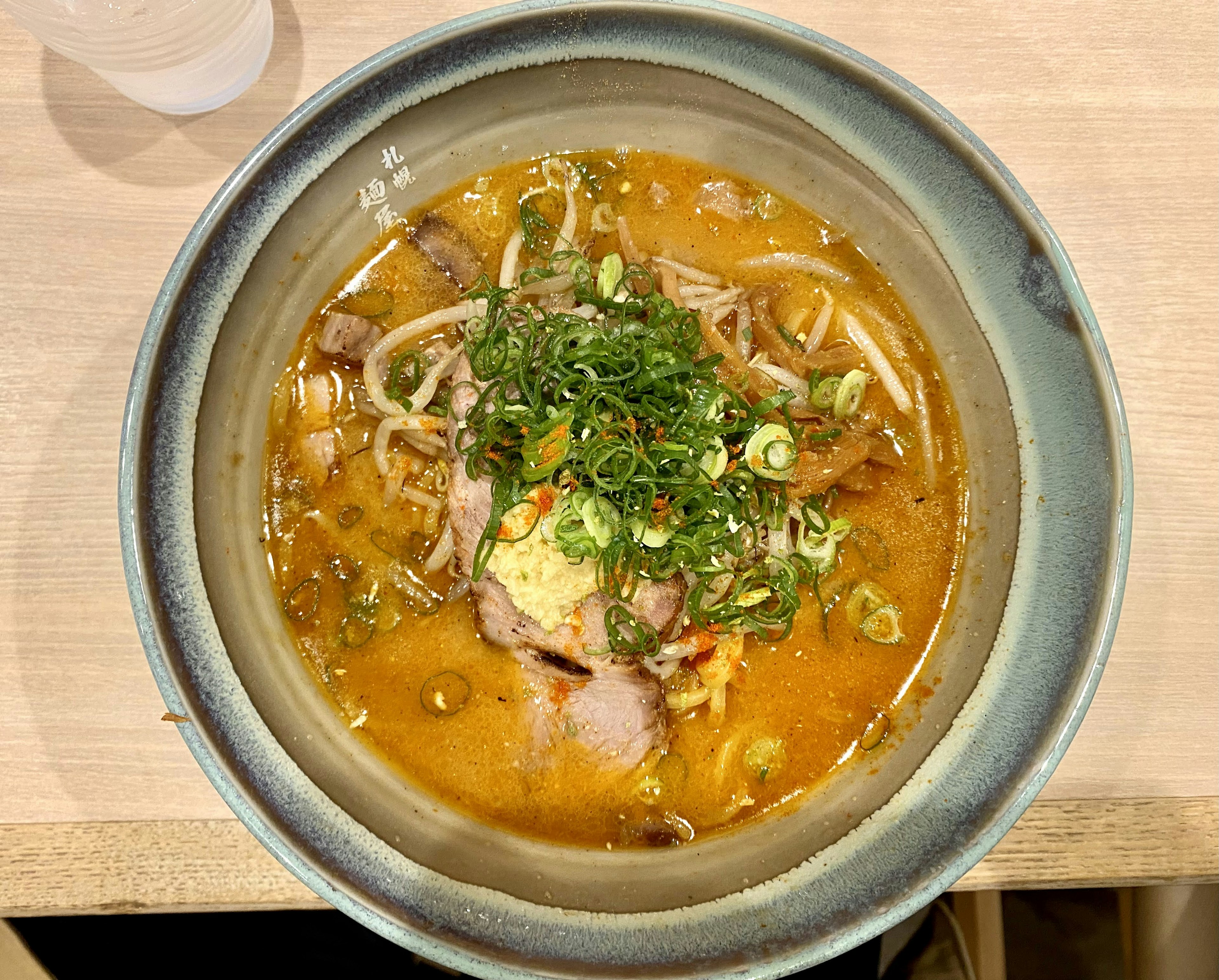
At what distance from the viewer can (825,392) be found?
84.7 inches

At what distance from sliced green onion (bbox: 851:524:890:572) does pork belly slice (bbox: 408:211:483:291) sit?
136 centimetres

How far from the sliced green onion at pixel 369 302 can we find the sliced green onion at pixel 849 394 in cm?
133

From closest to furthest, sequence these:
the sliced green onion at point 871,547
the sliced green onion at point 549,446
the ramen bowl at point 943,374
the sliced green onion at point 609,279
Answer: the ramen bowl at point 943,374
the sliced green onion at point 549,446
the sliced green onion at point 609,279
the sliced green onion at point 871,547

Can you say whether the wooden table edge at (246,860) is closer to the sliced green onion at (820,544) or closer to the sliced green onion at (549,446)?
the sliced green onion at (820,544)

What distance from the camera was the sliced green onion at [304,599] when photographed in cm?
210

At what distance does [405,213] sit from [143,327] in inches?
32.5

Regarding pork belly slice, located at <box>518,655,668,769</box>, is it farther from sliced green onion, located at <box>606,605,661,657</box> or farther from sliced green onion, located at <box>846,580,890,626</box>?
sliced green onion, located at <box>846,580,890,626</box>

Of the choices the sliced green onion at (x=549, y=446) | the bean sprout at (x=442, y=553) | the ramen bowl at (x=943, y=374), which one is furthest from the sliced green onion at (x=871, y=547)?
the bean sprout at (x=442, y=553)

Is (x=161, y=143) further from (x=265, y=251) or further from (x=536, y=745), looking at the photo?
(x=536, y=745)

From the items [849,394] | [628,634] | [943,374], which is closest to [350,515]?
[628,634]

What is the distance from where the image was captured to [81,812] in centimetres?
199

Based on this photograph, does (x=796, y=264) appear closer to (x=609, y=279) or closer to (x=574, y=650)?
(x=609, y=279)

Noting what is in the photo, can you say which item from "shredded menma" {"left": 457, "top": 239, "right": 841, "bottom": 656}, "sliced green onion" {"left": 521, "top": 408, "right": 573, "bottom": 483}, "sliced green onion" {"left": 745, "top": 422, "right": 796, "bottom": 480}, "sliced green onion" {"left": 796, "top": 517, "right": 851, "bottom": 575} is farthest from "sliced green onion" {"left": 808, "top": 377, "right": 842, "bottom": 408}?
"sliced green onion" {"left": 521, "top": 408, "right": 573, "bottom": 483}

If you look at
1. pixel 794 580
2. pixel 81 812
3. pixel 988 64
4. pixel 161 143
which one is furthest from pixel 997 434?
pixel 81 812
